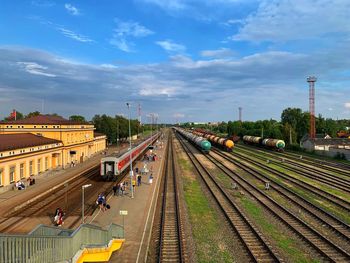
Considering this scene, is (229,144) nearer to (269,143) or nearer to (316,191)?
(269,143)

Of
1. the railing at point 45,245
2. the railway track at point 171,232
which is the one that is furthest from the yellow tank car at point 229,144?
the railing at point 45,245

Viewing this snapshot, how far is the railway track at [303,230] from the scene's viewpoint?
15.4 meters

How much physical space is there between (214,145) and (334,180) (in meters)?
50.7

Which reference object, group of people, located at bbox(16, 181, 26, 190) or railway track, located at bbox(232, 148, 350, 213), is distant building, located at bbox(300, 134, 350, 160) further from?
group of people, located at bbox(16, 181, 26, 190)

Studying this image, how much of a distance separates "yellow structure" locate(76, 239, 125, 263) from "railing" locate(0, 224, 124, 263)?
26 centimetres

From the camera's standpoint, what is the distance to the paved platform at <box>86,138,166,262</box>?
50.6ft

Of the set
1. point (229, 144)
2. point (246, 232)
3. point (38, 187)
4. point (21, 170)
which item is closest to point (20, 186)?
point (38, 187)

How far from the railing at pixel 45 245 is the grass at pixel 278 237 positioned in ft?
30.4

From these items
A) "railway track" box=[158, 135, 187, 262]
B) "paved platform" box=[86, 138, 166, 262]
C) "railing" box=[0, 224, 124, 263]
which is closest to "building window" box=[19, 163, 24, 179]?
"paved platform" box=[86, 138, 166, 262]

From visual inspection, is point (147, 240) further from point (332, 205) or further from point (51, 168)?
point (51, 168)

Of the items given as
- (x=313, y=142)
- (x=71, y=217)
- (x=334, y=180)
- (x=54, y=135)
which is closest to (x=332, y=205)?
(x=334, y=180)

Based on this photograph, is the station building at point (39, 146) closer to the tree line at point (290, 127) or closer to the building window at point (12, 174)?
the building window at point (12, 174)

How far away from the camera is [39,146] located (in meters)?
37.8

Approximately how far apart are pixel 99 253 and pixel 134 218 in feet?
25.7
